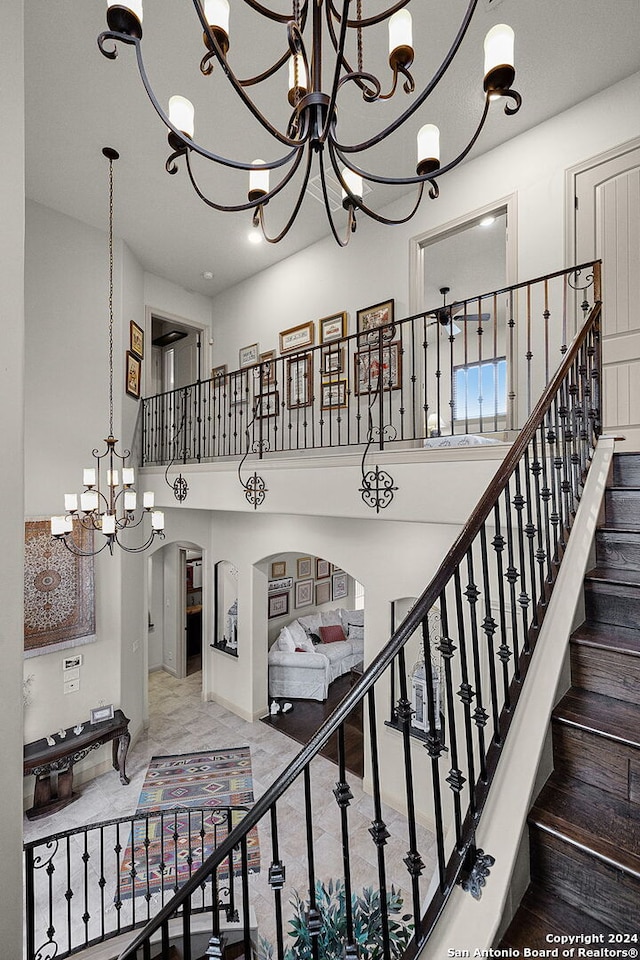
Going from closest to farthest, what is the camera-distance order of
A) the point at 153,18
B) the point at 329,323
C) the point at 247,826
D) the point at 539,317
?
the point at 247,826, the point at 153,18, the point at 539,317, the point at 329,323

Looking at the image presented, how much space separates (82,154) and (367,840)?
6462 mm

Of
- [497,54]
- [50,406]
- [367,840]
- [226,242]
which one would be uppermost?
[226,242]

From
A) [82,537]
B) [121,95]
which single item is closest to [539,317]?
[121,95]

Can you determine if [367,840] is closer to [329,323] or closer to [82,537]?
[82,537]

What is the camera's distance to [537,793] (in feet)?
4.67

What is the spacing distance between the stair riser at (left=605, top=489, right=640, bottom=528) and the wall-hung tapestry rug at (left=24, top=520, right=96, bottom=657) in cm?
468

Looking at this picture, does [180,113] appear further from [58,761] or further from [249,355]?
[58,761]

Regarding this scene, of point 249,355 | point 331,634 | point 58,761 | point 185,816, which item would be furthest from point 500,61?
point 331,634

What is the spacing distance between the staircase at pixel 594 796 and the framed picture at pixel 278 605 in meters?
6.20

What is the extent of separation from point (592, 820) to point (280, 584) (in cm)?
664

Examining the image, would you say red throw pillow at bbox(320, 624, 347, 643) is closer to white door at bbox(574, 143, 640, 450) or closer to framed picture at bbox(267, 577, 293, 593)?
framed picture at bbox(267, 577, 293, 593)

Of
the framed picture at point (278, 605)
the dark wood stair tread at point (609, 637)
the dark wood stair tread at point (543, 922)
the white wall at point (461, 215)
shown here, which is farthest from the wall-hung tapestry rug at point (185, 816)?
the white wall at point (461, 215)

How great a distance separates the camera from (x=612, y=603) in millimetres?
1837

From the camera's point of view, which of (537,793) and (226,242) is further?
(226,242)
